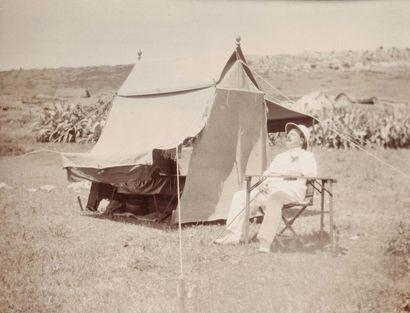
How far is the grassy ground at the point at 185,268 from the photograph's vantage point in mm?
4320

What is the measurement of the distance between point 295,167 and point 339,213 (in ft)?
6.82

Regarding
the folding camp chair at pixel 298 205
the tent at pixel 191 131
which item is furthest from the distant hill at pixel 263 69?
the folding camp chair at pixel 298 205

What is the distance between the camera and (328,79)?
82.8 ft

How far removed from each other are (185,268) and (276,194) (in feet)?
4.06

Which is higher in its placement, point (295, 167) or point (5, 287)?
point (295, 167)

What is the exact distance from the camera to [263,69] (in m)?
26.0

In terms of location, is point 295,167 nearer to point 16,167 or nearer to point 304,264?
point 304,264

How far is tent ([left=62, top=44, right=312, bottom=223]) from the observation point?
698 centimetres

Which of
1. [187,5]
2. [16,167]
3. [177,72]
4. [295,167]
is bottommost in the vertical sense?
[16,167]

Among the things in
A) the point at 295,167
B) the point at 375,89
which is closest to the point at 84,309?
the point at 295,167

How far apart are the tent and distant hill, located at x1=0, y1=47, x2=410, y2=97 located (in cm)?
162

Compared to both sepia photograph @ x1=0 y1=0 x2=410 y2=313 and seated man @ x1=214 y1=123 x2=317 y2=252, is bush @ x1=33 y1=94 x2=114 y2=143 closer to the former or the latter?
sepia photograph @ x1=0 y1=0 x2=410 y2=313

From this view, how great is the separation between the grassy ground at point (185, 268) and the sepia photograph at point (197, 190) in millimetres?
22

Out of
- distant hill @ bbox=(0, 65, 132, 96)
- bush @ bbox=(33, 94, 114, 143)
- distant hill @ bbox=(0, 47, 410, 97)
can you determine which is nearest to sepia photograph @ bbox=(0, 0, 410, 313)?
distant hill @ bbox=(0, 47, 410, 97)
